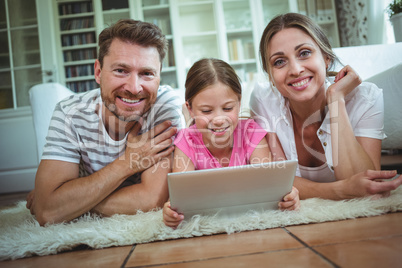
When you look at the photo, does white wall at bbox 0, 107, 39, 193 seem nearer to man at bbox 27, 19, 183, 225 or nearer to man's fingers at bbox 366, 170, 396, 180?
man at bbox 27, 19, 183, 225

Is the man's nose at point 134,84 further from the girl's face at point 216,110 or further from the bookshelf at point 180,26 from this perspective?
the bookshelf at point 180,26

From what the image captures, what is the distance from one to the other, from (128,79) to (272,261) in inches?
34.4

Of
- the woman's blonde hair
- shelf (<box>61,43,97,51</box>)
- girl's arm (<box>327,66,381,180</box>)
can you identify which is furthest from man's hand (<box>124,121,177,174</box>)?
shelf (<box>61,43,97,51</box>)

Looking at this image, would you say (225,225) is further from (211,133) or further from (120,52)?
(120,52)

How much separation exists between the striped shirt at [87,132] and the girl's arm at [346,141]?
0.61 m

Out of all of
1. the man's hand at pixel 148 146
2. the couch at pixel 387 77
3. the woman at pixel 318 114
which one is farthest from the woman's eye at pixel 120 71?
the couch at pixel 387 77

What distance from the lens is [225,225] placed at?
896mm

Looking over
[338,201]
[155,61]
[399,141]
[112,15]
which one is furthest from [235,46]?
[338,201]

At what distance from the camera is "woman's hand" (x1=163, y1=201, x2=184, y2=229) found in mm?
914

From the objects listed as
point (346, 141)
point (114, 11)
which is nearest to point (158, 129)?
point (346, 141)

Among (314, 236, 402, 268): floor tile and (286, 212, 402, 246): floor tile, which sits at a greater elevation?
(314, 236, 402, 268): floor tile

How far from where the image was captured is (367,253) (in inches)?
24.5

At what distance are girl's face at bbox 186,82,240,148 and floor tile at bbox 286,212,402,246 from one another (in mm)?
479

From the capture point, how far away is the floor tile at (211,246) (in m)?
0.72
